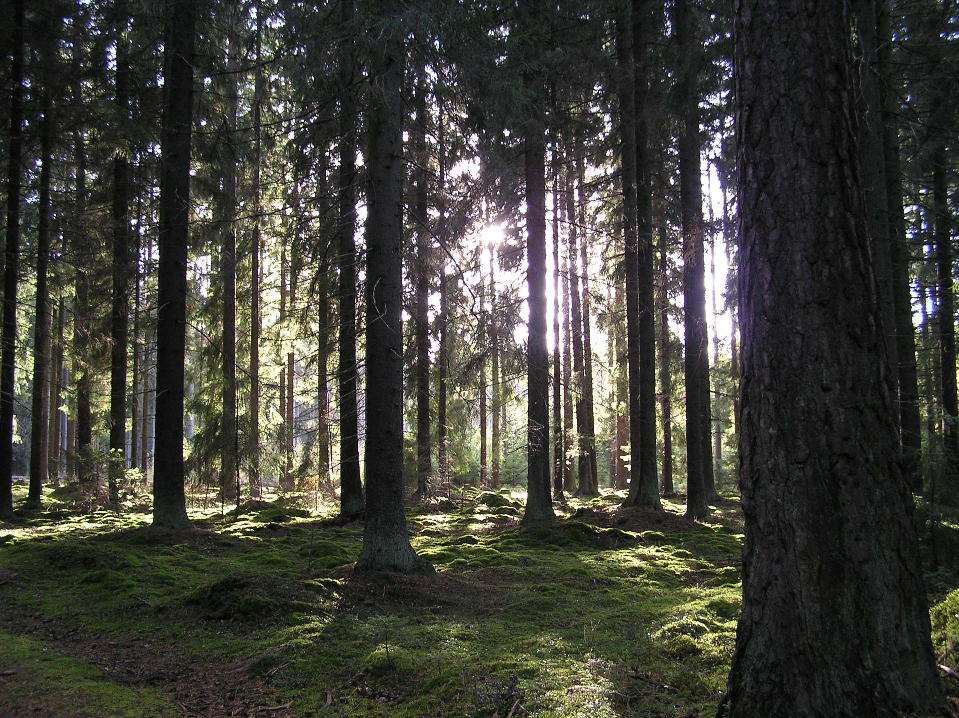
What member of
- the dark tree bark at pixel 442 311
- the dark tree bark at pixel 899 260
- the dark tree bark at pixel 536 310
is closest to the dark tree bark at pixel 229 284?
the dark tree bark at pixel 442 311

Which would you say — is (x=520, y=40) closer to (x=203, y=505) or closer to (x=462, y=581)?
(x=462, y=581)

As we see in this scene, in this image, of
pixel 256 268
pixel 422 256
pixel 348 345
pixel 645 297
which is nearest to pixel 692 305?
pixel 645 297

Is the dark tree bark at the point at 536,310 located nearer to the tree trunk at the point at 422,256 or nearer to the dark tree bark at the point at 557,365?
the dark tree bark at the point at 557,365

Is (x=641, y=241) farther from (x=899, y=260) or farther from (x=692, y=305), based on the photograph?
(x=899, y=260)

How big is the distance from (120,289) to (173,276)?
369 centimetres

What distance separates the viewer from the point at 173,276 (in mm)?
11211

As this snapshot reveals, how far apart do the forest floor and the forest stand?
0.05 meters

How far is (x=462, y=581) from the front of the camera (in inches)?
317

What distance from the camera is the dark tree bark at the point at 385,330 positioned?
→ 7.82m

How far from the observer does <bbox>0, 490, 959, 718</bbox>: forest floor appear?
4.23 m

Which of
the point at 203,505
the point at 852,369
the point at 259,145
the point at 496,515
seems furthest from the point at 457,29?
the point at 203,505

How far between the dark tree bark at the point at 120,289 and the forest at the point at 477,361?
0.10 meters

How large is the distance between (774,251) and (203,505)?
17.0 m

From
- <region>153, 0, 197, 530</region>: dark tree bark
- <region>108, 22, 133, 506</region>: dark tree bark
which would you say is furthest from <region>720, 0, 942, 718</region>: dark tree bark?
<region>108, 22, 133, 506</region>: dark tree bark
